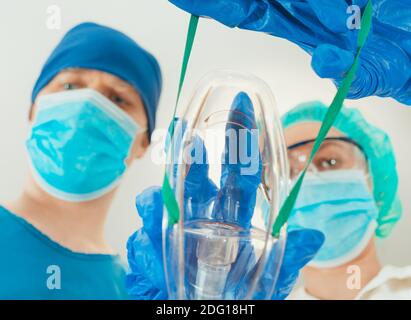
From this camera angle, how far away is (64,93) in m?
1.34

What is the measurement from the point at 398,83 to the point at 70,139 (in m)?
0.80

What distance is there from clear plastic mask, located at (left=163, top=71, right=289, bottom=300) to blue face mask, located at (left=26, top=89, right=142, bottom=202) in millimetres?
704

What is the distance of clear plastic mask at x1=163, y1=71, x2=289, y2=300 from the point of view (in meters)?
0.60

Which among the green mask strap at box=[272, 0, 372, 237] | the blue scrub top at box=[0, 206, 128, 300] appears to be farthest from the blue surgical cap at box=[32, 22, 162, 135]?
the green mask strap at box=[272, 0, 372, 237]

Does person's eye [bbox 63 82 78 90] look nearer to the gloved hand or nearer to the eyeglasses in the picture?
the eyeglasses

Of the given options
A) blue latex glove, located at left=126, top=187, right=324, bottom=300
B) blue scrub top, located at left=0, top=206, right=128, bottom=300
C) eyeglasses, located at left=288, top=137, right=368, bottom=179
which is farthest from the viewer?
eyeglasses, located at left=288, top=137, right=368, bottom=179

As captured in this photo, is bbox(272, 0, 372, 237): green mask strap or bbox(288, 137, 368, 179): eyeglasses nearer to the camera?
bbox(272, 0, 372, 237): green mask strap

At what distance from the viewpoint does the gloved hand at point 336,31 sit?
65 cm

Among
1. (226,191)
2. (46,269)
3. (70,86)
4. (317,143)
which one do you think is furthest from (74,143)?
(317,143)

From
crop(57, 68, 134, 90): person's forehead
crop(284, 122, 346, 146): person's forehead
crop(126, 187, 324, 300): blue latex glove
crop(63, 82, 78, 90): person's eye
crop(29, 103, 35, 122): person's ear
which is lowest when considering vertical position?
crop(126, 187, 324, 300): blue latex glove

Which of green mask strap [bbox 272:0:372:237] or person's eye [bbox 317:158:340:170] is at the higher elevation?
person's eye [bbox 317:158:340:170]

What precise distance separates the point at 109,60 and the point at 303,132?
1.83 feet

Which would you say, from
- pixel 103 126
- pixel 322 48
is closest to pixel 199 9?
pixel 322 48
